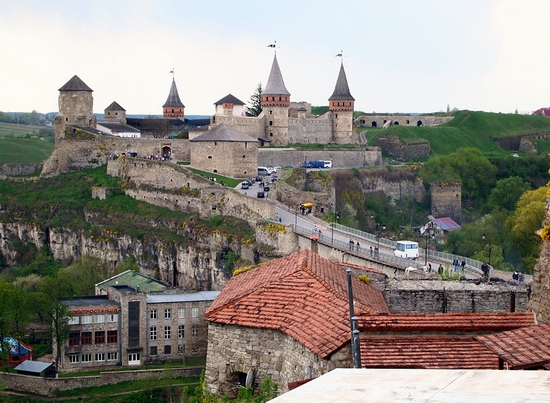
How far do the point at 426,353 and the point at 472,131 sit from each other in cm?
11253

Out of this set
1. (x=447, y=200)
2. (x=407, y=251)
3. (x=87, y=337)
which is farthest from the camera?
(x=447, y=200)

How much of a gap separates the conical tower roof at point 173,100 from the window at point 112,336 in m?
49.1

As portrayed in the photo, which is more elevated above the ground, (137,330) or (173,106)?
(173,106)

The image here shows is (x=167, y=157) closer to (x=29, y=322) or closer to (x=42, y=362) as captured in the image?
(x=29, y=322)

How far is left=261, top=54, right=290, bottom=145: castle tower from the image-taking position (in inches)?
3538

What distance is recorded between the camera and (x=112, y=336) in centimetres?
5578

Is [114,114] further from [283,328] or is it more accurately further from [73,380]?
[283,328]

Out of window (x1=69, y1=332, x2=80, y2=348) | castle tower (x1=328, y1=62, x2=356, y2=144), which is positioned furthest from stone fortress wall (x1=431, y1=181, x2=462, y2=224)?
window (x1=69, y1=332, x2=80, y2=348)

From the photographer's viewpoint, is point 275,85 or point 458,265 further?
point 275,85

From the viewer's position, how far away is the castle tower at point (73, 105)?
285 feet

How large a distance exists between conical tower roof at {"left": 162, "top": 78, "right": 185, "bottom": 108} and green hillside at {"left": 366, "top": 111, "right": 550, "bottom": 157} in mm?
21087

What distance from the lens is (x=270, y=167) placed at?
8400cm

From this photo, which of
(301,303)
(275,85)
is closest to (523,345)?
(301,303)

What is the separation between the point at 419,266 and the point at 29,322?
2629 cm
